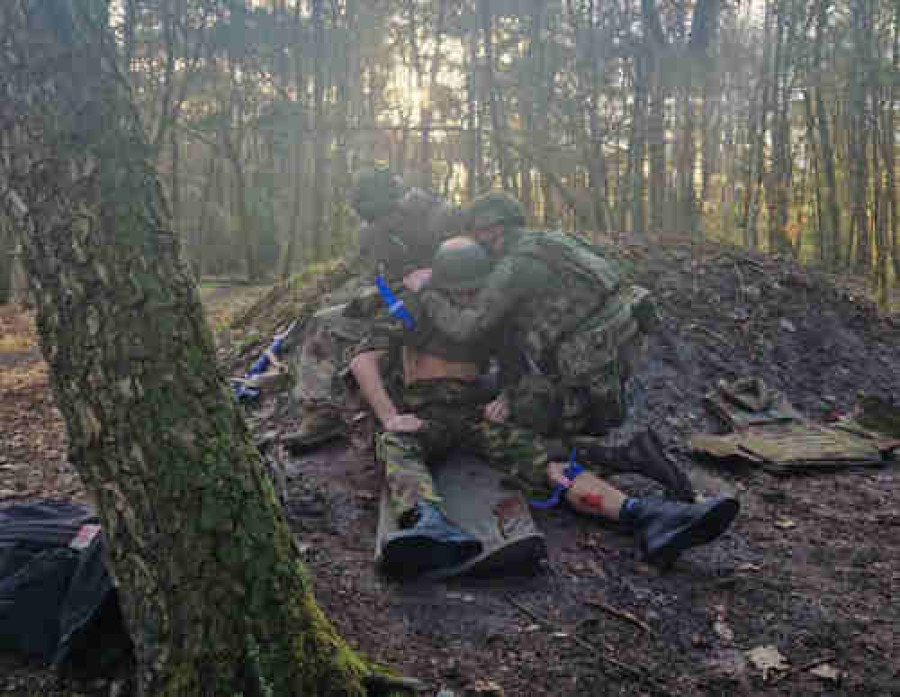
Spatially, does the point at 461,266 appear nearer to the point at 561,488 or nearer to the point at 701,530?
the point at 561,488

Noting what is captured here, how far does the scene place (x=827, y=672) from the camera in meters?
2.24

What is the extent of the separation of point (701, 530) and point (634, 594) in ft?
1.26

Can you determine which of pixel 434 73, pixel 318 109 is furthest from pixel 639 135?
pixel 434 73

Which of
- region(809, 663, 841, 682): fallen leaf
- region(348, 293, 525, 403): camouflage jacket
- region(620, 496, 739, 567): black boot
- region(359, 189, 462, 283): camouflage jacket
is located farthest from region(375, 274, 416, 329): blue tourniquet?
region(809, 663, 841, 682): fallen leaf

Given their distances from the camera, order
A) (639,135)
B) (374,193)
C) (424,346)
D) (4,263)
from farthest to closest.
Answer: (4,263)
(639,135)
(374,193)
(424,346)

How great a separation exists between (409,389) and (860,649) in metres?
2.16

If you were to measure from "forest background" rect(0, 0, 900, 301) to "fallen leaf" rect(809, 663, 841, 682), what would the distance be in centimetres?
648

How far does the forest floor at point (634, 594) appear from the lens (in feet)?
7.20

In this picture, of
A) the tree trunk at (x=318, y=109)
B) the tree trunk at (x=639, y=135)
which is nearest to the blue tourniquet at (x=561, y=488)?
the tree trunk at (x=639, y=135)

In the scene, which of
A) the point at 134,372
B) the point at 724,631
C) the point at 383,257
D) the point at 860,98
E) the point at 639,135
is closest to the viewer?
the point at 134,372

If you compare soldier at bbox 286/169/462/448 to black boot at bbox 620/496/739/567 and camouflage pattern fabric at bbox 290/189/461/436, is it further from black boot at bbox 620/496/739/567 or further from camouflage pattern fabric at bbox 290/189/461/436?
black boot at bbox 620/496/739/567

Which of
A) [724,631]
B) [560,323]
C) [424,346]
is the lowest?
[724,631]

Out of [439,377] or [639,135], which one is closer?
[439,377]

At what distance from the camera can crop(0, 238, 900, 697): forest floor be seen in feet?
7.20
